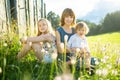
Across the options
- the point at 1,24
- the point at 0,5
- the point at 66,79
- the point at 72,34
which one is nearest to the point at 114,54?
the point at 72,34

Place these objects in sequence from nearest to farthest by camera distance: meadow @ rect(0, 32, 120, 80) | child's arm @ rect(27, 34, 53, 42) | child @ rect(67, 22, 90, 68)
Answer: meadow @ rect(0, 32, 120, 80)
child @ rect(67, 22, 90, 68)
child's arm @ rect(27, 34, 53, 42)

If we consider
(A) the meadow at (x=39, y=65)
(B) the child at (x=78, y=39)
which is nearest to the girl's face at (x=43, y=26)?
(B) the child at (x=78, y=39)

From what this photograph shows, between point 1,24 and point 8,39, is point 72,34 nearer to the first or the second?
point 8,39

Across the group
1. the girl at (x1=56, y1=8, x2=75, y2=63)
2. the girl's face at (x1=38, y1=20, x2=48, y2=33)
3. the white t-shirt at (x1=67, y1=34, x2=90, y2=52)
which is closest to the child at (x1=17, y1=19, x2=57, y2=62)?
the girl's face at (x1=38, y1=20, x2=48, y2=33)

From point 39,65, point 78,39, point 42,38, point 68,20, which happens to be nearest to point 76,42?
point 78,39

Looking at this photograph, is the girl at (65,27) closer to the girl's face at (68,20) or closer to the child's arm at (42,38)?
the girl's face at (68,20)

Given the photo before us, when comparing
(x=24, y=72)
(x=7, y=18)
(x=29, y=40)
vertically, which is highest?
(x=7, y=18)

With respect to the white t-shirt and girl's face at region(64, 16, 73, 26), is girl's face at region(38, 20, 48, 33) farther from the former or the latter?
the white t-shirt

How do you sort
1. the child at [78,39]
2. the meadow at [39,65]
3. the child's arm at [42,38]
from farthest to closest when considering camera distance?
1. the child's arm at [42,38]
2. the child at [78,39]
3. the meadow at [39,65]

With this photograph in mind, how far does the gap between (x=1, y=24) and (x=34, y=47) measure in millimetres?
2935

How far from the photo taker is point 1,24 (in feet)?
31.2

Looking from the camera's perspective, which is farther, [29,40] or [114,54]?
[114,54]

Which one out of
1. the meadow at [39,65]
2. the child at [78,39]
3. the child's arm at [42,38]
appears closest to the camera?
the meadow at [39,65]

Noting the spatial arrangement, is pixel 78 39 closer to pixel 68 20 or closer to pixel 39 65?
pixel 68 20
